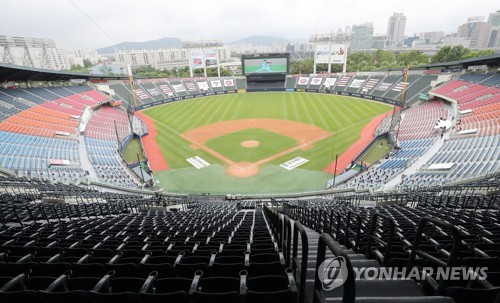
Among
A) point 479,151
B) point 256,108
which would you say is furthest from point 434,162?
point 256,108

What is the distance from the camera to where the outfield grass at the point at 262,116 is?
26547 mm

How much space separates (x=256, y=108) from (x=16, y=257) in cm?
5161

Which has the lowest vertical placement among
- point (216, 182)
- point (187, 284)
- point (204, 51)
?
point (216, 182)

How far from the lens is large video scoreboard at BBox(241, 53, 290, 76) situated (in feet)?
233

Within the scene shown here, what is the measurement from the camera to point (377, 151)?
31719 millimetres

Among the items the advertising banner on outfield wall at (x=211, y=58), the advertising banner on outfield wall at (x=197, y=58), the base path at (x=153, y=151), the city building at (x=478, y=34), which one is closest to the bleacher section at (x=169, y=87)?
the advertising banner on outfield wall at (x=211, y=58)

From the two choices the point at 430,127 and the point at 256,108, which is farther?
the point at 256,108

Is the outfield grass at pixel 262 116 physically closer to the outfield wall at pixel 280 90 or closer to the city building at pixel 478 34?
the outfield wall at pixel 280 90

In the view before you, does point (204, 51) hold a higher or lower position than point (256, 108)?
higher

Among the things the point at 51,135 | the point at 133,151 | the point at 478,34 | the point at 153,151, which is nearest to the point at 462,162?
the point at 153,151

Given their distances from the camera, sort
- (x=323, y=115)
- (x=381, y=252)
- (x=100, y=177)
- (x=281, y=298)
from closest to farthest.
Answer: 1. (x=281, y=298)
2. (x=381, y=252)
3. (x=100, y=177)
4. (x=323, y=115)

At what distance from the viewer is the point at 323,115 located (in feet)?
153

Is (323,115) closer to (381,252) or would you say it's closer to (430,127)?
(430,127)

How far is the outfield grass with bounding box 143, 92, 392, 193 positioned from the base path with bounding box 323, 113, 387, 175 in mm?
743
